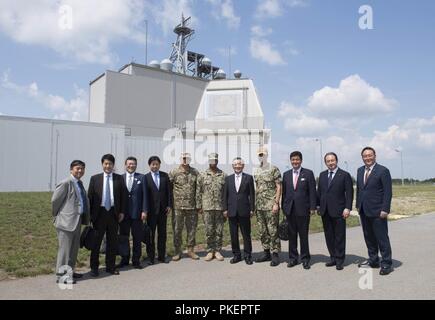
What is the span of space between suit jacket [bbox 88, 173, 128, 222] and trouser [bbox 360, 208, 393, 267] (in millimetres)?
4045

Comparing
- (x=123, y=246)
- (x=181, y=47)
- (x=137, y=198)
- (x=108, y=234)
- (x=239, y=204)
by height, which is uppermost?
(x=181, y=47)

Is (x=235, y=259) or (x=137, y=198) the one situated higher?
(x=137, y=198)

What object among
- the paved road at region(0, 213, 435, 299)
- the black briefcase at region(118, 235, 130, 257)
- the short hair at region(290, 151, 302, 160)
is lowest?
the paved road at region(0, 213, 435, 299)

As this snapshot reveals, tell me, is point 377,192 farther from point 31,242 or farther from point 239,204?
point 31,242

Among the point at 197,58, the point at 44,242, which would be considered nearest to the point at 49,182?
the point at 44,242

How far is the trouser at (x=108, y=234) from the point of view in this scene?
20.0ft

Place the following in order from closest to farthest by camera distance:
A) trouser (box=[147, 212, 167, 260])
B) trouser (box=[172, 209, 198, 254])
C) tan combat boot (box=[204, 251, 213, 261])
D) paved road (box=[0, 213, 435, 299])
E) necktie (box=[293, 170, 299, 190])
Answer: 1. paved road (box=[0, 213, 435, 299])
2. necktie (box=[293, 170, 299, 190])
3. trouser (box=[147, 212, 167, 260])
4. tan combat boot (box=[204, 251, 213, 261])
5. trouser (box=[172, 209, 198, 254])

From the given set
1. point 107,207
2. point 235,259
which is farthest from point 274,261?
point 107,207

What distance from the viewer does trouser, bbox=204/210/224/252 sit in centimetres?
730

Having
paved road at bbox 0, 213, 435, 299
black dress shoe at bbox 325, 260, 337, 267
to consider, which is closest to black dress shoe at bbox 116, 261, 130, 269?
paved road at bbox 0, 213, 435, 299

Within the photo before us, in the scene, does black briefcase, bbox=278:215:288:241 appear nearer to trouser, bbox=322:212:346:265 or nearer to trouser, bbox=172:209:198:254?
trouser, bbox=322:212:346:265

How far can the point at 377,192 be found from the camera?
6.44 metres

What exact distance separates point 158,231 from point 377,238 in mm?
3813

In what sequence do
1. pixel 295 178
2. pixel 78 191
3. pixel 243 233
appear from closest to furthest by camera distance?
1. pixel 78 191
2. pixel 295 178
3. pixel 243 233
